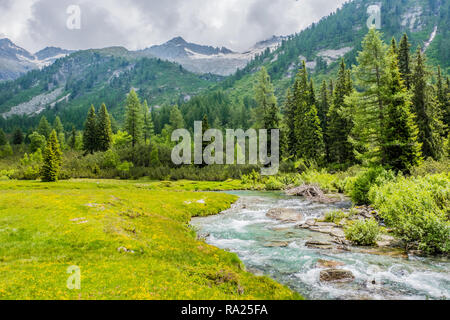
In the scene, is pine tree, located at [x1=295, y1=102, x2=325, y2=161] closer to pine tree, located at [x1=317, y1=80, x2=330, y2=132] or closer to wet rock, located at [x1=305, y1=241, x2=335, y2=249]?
pine tree, located at [x1=317, y1=80, x2=330, y2=132]

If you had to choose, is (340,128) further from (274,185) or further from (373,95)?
(373,95)

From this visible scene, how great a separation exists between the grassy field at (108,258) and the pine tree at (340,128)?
54444 millimetres

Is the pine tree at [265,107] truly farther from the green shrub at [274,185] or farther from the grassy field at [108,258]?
the grassy field at [108,258]

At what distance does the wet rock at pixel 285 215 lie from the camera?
3021 cm

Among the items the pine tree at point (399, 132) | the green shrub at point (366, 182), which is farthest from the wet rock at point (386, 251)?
the pine tree at point (399, 132)

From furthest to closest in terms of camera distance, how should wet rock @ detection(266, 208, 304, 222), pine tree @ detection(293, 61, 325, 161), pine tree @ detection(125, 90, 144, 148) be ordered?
pine tree @ detection(125, 90, 144, 148) → pine tree @ detection(293, 61, 325, 161) → wet rock @ detection(266, 208, 304, 222)

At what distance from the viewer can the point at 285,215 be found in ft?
104

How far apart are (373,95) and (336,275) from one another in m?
32.3

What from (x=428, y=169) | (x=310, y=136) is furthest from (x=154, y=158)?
(x=428, y=169)

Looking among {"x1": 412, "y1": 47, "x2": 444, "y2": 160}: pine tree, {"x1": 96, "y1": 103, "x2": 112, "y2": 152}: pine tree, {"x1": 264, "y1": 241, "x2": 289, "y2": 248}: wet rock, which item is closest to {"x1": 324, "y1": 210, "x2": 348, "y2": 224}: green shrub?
{"x1": 264, "y1": 241, "x2": 289, "y2": 248}: wet rock

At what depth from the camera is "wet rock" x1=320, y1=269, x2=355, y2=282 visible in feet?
47.0

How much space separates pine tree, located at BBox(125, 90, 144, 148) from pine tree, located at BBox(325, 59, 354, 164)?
66.3 metres
